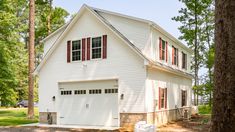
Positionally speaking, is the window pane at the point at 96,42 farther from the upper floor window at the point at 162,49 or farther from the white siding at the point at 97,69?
the upper floor window at the point at 162,49

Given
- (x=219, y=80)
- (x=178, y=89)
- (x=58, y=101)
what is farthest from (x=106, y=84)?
(x=219, y=80)

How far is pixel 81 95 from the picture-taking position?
18.9 meters

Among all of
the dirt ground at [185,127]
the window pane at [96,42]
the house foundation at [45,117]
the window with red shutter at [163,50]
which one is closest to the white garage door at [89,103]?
the house foundation at [45,117]

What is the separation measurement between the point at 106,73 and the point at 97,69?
2.19ft

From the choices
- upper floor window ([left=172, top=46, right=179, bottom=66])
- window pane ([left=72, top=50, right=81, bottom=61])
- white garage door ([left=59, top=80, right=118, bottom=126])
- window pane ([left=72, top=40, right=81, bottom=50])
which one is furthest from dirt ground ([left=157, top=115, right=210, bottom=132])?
window pane ([left=72, top=40, right=81, bottom=50])

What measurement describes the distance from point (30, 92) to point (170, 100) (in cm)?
1064

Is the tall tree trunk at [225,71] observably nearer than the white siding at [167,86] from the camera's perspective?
Yes

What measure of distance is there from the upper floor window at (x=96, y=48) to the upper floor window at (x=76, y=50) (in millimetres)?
1010

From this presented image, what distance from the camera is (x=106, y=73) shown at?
1772cm

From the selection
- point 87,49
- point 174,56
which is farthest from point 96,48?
point 174,56

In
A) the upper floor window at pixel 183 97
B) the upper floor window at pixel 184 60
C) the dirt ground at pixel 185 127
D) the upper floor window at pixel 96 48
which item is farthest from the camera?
the upper floor window at pixel 184 60

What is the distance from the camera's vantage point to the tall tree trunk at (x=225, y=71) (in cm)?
477

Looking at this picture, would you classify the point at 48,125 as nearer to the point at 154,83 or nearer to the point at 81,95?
the point at 81,95

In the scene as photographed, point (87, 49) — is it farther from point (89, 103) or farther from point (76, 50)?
point (89, 103)
